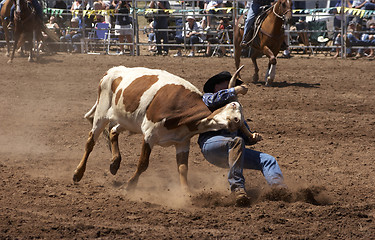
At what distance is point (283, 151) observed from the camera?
25.2ft

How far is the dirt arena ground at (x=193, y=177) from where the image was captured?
4.66 metres

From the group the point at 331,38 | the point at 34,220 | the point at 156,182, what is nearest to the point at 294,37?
the point at 331,38

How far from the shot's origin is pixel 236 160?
5.16 m

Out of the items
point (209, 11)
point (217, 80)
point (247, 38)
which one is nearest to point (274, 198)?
point (217, 80)

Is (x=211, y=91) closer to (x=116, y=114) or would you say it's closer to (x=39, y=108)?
(x=116, y=114)

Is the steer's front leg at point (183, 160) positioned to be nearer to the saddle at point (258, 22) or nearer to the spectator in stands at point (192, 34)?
the saddle at point (258, 22)

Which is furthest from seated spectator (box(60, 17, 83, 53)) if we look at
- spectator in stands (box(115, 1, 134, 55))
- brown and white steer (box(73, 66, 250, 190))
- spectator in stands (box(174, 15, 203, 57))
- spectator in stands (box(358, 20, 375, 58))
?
brown and white steer (box(73, 66, 250, 190))

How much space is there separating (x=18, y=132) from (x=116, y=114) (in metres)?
3.21

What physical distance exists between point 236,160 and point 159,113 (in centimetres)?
87

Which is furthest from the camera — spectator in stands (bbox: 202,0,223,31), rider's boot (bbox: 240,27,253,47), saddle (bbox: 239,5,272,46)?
spectator in stands (bbox: 202,0,223,31)

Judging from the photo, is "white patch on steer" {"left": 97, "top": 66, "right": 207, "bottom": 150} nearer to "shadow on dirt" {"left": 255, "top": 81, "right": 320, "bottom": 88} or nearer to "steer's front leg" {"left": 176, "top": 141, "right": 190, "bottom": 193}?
"steer's front leg" {"left": 176, "top": 141, "right": 190, "bottom": 193}

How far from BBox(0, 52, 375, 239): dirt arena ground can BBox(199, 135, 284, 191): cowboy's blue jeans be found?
0.20 meters

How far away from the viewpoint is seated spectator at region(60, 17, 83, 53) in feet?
68.3

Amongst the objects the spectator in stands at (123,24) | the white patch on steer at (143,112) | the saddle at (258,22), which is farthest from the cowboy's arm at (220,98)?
the spectator in stands at (123,24)
